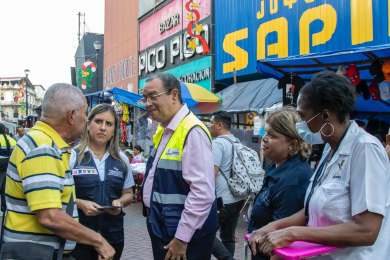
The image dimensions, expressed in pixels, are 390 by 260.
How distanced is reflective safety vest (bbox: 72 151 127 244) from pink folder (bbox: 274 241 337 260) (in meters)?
2.02

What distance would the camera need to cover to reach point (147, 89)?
349 cm

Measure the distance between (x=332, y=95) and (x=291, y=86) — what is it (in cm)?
551

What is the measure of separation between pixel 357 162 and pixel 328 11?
344 inches

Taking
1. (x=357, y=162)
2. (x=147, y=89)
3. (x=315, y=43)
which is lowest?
(x=357, y=162)

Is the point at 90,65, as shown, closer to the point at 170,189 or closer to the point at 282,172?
the point at 170,189

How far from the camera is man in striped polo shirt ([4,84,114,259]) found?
254 centimetres

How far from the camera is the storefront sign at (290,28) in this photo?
9375 millimetres

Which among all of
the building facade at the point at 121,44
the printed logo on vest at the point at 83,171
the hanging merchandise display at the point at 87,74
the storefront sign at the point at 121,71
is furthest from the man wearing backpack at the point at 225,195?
the hanging merchandise display at the point at 87,74

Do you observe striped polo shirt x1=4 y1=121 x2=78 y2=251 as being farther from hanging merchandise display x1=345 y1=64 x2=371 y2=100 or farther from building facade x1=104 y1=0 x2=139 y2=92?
building facade x1=104 y1=0 x2=139 y2=92

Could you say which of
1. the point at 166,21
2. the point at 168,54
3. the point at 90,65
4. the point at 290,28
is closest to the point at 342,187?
the point at 290,28

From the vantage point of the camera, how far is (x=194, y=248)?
3391 mm

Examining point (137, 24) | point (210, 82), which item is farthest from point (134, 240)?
point (137, 24)

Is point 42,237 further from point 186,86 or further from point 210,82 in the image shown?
point 210,82

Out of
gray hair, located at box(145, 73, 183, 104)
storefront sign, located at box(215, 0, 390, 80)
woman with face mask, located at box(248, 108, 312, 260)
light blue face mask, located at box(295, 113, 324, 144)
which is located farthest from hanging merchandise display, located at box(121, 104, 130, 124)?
light blue face mask, located at box(295, 113, 324, 144)
